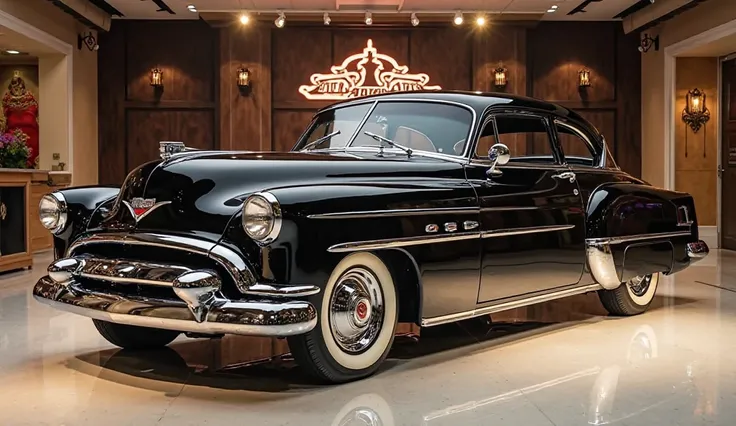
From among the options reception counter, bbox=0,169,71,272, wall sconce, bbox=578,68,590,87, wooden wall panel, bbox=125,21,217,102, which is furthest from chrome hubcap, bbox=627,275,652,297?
wooden wall panel, bbox=125,21,217,102

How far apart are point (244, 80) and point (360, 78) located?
1.91 meters

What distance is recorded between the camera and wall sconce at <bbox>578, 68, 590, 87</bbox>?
42.9 feet

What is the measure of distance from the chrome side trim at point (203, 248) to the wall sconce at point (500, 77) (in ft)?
33.0

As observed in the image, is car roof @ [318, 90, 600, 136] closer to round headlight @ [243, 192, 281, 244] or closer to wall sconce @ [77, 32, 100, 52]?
round headlight @ [243, 192, 281, 244]

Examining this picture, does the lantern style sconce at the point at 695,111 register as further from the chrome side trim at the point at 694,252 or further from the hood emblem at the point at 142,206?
the hood emblem at the point at 142,206

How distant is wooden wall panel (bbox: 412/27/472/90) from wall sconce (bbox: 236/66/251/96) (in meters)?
2.67

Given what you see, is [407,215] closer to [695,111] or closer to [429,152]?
[429,152]

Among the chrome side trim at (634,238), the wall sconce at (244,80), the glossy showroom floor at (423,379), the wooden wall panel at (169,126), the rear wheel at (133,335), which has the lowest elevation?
the glossy showroom floor at (423,379)

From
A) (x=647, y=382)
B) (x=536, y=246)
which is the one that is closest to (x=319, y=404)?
(x=647, y=382)

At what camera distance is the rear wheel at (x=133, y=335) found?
4.29 metres

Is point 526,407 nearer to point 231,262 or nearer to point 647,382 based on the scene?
point 647,382

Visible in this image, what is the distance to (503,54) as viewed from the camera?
42.6 feet

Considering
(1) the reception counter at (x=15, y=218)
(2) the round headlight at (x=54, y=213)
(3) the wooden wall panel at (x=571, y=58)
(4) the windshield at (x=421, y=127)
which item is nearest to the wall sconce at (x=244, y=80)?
(1) the reception counter at (x=15, y=218)

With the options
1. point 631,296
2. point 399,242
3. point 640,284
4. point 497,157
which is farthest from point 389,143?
point 640,284
